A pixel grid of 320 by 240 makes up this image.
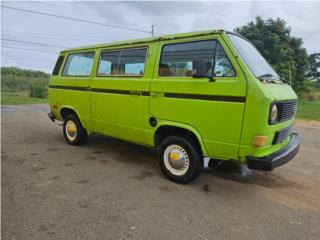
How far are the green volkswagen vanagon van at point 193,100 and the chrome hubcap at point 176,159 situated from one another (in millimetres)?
→ 16

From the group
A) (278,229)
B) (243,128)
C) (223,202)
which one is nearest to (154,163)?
(223,202)

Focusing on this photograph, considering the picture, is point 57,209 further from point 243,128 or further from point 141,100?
point 243,128

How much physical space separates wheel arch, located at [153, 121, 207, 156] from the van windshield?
117 centimetres

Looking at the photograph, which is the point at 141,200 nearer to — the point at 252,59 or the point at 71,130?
the point at 252,59

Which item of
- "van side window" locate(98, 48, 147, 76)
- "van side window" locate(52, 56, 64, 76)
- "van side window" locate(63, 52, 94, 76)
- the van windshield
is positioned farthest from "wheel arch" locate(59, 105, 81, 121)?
the van windshield

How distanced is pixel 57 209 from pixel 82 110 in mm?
2902

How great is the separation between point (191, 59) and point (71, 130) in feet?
12.0

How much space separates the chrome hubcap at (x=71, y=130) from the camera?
6341 mm

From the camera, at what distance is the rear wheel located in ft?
20.5

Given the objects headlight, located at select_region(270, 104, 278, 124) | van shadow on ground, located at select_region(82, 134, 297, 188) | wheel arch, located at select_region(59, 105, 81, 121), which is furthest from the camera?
wheel arch, located at select_region(59, 105, 81, 121)

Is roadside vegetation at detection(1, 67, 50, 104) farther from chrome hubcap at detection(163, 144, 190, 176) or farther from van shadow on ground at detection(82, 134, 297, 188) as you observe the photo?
chrome hubcap at detection(163, 144, 190, 176)

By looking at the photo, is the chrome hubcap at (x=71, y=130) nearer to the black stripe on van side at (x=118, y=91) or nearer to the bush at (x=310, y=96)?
the black stripe on van side at (x=118, y=91)

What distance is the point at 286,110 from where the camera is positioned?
12.6 ft

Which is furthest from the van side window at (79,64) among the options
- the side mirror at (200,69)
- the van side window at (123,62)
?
the side mirror at (200,69)
